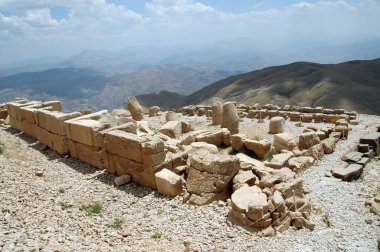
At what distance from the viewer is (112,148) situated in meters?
11.3

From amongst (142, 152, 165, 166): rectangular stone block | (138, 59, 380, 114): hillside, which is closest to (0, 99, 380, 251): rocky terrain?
(142, 152, 165, 166): rectangular stone block

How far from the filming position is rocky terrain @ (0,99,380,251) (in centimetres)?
722

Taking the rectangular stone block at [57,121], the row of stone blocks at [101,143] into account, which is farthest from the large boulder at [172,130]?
the rectangular stone block at [57,121]

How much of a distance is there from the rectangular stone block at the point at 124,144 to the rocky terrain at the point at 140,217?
2.91ft

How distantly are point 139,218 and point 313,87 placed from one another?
42.7 m

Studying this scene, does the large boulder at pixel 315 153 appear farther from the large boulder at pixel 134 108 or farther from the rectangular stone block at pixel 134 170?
the large boulder at pixel 134 108

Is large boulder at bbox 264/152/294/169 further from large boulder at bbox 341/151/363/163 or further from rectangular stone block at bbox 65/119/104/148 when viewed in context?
rectangular stone block at bbox 65/119/104/148

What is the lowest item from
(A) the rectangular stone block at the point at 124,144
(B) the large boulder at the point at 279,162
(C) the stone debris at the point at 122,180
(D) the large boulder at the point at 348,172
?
(D) the large boulder at the point at 348,172

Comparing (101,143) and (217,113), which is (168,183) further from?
(217,113)

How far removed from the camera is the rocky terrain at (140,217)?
23.7 feet

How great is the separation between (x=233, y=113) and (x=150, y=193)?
364 inches

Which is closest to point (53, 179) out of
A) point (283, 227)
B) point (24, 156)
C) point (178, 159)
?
point (24, 156)

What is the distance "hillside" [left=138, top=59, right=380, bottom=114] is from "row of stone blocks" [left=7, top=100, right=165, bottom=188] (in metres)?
31.6

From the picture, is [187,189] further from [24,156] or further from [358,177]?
[24,156]
